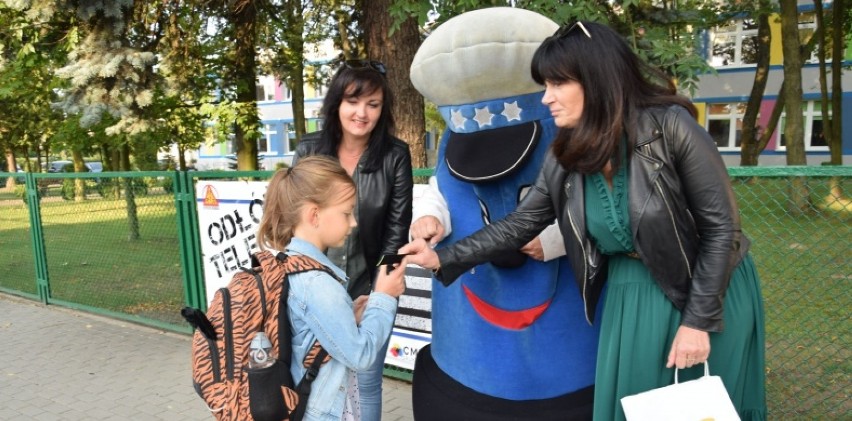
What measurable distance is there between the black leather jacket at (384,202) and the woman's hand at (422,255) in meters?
0.52

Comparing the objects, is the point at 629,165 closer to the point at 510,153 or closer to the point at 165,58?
the point at 510,153

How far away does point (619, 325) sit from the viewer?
5.98 feet

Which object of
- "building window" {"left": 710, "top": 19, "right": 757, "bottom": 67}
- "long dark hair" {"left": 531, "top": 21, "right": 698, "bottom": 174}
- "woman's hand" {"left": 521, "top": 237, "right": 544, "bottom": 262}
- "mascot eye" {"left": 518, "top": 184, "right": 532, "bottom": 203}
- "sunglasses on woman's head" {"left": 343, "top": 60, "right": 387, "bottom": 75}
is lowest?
"woman's hand" {"left": 521, "top": 237, "right": 544, "bottom": 262}

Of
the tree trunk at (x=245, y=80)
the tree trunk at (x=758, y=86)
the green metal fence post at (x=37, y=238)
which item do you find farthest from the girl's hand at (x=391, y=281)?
the tree trunk at (x=758, y=86)

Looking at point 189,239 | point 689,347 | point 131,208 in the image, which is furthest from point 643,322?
point 131,208

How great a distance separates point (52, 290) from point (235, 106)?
3.05m

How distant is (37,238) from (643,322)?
7250mm

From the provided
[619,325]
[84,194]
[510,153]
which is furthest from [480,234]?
[84,194]

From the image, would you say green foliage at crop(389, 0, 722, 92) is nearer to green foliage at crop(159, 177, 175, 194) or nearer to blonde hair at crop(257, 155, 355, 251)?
blonde hair at crop(257, 155, 355, 251)

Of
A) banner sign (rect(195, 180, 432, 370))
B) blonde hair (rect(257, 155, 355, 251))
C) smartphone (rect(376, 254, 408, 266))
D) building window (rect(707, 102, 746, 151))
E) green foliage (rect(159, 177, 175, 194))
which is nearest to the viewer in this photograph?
blonde hair (rect(257, 155, 355, 251))

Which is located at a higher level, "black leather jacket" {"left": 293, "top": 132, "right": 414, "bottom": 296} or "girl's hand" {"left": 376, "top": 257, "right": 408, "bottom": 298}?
"black leather jacket" {"left": 293, "top": 132, "right": 414, "bottom": 296}

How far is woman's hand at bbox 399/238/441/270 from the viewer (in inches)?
82.7

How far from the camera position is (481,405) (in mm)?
2223

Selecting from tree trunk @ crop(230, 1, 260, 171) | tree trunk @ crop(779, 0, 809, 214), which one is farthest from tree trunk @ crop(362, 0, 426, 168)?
tree trunk @ crop(779, 0, 809, 214)
